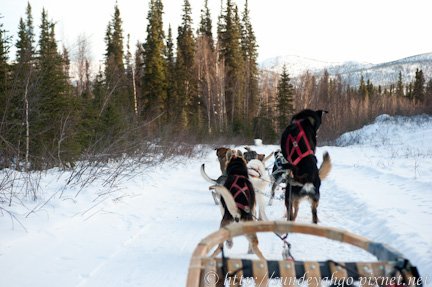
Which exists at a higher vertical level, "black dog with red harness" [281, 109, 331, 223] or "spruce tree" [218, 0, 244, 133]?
"spruce tree" [218, 0, 244, 133]

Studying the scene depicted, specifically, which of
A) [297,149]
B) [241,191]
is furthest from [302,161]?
[241,191]

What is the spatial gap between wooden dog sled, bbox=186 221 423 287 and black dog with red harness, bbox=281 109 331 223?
2.79m

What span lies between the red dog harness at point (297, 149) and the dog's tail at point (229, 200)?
1.37 m

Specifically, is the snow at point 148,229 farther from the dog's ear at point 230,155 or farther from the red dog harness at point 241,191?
the dog's ear at point 230,155

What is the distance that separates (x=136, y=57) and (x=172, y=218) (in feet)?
122

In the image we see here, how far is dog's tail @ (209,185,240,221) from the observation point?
3404 mm

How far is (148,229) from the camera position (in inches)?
215

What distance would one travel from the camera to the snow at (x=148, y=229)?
3723mm

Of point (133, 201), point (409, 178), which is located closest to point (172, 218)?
point (133, 201)

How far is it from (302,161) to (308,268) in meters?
3.02

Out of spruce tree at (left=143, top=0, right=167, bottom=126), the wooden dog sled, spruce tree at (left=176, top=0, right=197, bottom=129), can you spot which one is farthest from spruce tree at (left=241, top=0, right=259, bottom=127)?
the wooden dog sled

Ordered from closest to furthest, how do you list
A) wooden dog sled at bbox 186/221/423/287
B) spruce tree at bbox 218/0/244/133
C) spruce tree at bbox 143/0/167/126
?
1. wooden dog sled at bbox 186/221/423/287
2. spruce tree at bbox 143/0/167/126
3. spruce tree at bbox 218/0/244/133

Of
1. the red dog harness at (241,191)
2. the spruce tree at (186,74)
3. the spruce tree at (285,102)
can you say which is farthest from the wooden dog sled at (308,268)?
the spruce tree at (285,102)

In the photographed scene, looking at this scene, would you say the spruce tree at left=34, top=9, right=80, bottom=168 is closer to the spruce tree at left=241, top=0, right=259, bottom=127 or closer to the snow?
the snow
